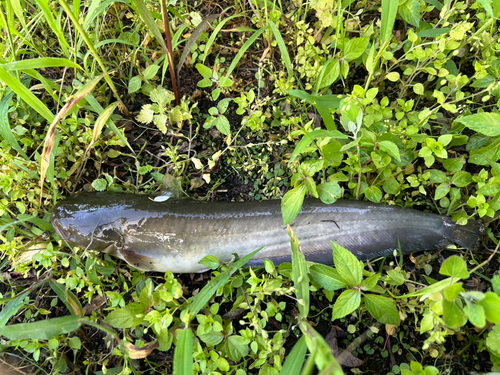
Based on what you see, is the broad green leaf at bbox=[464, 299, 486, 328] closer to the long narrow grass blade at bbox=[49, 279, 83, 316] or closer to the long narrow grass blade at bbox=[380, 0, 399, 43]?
the long narrow grass blade at bbox=[380, 0, 399, 43]

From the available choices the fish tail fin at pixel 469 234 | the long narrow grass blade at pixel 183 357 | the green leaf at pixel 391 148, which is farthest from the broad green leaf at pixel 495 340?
the long narrow grass blade at pixel 183 357

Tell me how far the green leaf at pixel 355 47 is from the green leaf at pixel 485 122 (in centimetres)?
73

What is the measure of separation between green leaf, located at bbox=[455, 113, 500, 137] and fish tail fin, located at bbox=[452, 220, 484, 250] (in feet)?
2.10

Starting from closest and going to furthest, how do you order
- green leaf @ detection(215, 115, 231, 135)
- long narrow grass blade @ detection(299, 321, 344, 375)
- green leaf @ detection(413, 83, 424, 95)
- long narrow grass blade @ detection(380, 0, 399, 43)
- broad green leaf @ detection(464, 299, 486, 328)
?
long narrow grass blade @ detection(299, 321, 344, 375) → broad green leaf @ detection(464, 299, 486, 328) → long narrow grass blade @ detection(380, 0, 399, 43) → green leaf @ detection(413, 83, 424, 95) → green leaf @ detection(215, 115, 231, 135)

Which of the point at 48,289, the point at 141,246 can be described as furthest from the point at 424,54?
the point at 48,289

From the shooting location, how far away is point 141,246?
7.84 feet

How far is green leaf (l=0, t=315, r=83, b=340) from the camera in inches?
69.3

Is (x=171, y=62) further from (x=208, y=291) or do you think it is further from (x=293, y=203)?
(x=208, y=291)

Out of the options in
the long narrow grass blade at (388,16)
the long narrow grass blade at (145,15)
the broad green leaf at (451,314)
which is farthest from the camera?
the long narrow grass blade at (145,15)

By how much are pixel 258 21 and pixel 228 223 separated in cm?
157

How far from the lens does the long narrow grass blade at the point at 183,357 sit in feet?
4.89

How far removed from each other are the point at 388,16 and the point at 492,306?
1.65 meters

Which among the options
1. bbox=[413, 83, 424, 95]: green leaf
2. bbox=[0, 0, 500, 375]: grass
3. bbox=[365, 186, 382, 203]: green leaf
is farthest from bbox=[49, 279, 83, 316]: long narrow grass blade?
bbox=[413, 83, 424, 95]: green leaf

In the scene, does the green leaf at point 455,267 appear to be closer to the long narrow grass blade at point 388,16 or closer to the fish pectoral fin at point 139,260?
the long narrow grass blade at point 388,16
